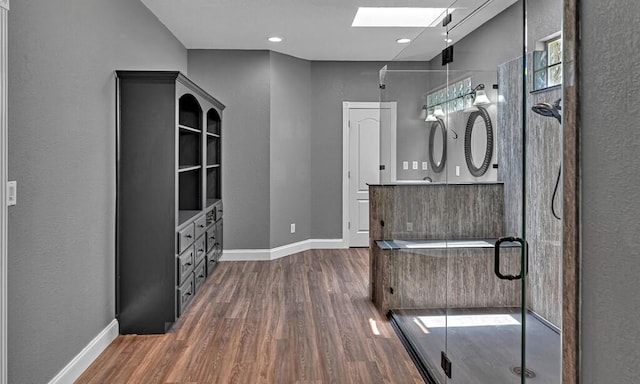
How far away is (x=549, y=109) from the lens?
4.85ft

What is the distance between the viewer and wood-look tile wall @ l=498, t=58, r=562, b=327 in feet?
4.85

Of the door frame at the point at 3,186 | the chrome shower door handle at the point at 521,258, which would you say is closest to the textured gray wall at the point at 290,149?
the door frame at the point at 3,186

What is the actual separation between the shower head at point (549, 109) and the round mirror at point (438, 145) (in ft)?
3.31

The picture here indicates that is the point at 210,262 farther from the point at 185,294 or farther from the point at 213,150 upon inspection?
the point at 213,150

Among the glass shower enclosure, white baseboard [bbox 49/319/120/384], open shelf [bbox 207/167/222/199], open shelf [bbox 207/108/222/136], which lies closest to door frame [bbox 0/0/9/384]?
white baseboard [bbox 49/319/120/384]

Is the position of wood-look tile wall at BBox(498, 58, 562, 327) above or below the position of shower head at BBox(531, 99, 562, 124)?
below

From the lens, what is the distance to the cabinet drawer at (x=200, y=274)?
420 centimetres

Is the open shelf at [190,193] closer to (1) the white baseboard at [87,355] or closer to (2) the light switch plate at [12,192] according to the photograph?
(1) the white baseboard at [87,355]

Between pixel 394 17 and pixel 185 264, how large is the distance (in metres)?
3.18

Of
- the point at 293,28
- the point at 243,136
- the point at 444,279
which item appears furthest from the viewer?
the point at 243,136

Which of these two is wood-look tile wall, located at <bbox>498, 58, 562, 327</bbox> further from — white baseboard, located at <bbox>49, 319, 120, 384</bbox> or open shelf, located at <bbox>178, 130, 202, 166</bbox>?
open shelf, located at <bbox>178, 130, 202, 166</bbox>

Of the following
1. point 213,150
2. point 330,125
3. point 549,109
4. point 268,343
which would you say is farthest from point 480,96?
point 330,125

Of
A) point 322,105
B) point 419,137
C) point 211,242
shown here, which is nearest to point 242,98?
point 322,105

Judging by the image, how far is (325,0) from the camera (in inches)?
163
